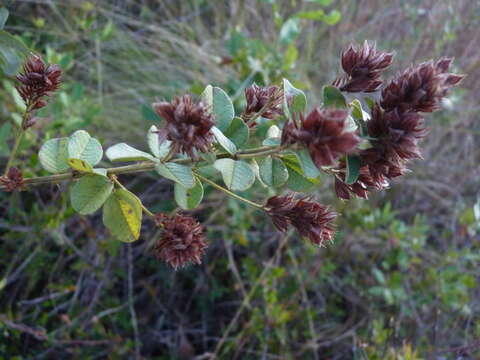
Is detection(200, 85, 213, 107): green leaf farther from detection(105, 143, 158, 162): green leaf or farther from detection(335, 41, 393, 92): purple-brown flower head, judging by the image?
detection(335, 41, 393, 92): purple-brown flower head

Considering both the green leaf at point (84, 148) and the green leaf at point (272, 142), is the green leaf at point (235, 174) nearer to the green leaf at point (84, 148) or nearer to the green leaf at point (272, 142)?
the green leaf at point (272, 142)

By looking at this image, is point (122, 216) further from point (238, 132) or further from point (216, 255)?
point (216, 255)

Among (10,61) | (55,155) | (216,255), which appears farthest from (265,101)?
(216,255)

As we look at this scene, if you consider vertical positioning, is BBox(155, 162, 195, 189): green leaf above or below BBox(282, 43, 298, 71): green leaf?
above

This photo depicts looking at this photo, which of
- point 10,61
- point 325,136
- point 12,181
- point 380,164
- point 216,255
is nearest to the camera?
point 325,136

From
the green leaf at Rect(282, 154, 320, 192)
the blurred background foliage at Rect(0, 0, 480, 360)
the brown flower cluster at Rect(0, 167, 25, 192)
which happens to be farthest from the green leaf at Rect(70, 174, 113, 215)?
the blurred background foliage at Rect(0, 0, 480, 360)
